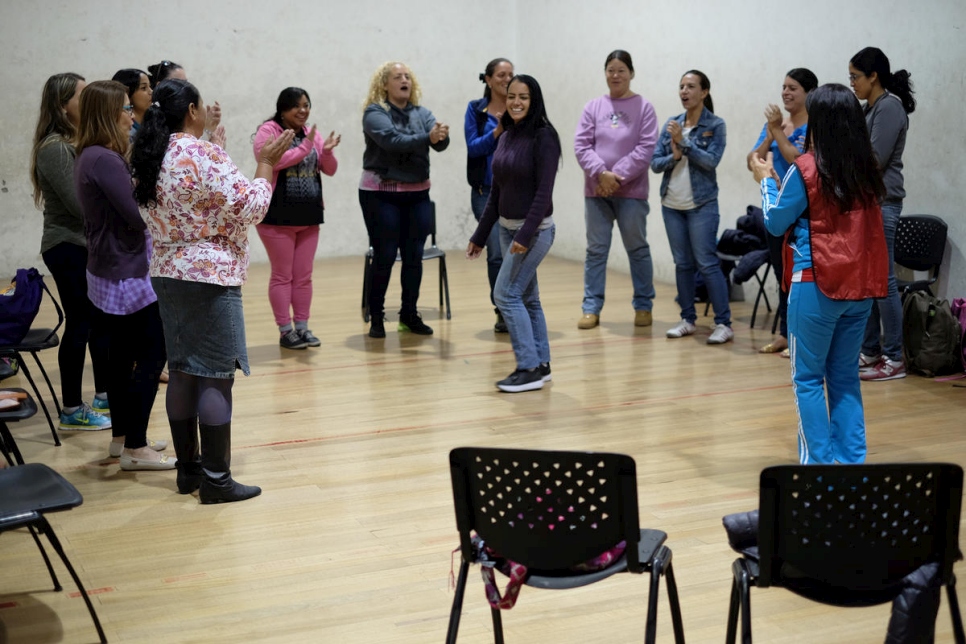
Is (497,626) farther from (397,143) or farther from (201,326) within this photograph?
(397,143)

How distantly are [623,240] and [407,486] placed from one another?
300 cm

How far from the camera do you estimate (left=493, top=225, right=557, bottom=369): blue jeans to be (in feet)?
16.4

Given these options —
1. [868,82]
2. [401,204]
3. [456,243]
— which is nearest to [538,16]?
[456,243]

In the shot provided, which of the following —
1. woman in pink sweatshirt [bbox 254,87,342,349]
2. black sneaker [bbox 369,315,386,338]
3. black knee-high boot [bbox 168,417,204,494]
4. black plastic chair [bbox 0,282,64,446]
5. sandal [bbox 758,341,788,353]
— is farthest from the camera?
black sneaker [bbox 369,315,386,338]

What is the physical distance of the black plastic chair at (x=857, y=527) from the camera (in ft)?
6.85

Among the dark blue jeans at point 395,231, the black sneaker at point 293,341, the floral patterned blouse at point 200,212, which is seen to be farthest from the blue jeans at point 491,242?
the floral patterned blouse at point 200,212

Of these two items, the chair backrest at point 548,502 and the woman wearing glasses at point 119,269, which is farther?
the woman wearing glasses at point 119,269

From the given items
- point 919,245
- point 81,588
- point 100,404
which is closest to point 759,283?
point 919,245

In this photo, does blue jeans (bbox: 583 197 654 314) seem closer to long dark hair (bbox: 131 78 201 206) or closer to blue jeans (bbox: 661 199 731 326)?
blue jeans (bbox: 661 199 731 326)

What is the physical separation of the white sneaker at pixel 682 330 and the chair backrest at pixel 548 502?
164 inches

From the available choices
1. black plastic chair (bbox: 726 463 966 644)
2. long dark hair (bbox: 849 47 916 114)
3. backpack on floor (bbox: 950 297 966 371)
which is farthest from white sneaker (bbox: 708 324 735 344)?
black plastic chair (bbox: 726 463 966 644)

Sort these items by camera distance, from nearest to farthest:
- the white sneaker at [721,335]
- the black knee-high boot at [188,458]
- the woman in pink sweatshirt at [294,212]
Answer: the black knee-high boot at [188,458] → the woman in pink sweatshirt at [294,212] → the white sneaker at [721,335]

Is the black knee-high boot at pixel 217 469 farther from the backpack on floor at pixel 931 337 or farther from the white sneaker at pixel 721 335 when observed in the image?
the backpack on floor at pixel 931 337

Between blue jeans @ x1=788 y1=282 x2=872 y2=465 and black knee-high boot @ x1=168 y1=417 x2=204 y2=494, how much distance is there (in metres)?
2.12
